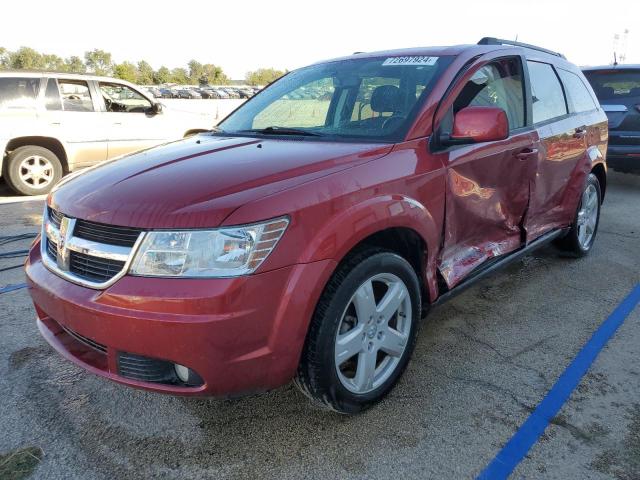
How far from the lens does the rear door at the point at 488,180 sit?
288cm

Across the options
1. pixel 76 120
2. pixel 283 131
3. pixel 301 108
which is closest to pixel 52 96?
pixel 76 120

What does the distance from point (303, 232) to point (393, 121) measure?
1042 millimetres

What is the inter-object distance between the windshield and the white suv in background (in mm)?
4973

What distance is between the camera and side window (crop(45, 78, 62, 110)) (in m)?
7.49

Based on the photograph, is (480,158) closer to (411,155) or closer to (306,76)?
(411,155)

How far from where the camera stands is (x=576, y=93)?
4.48 metres

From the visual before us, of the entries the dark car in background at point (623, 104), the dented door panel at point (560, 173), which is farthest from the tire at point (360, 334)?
the dark car in background at point (623, 104)

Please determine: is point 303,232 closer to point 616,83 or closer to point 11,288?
point 11,288

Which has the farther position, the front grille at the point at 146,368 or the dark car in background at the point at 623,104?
the dark car in background at the point at 623,104

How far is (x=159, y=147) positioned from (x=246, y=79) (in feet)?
390

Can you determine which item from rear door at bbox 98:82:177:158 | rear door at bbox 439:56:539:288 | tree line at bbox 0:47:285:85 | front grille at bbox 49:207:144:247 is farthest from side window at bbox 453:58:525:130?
tree line at bbox 0:47:285:85

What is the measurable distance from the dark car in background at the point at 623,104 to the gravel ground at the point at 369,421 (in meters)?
4.82

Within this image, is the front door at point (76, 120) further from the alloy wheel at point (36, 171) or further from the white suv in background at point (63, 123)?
the alloy wheel at point (36, 171)

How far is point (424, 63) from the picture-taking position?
10.2 feet
